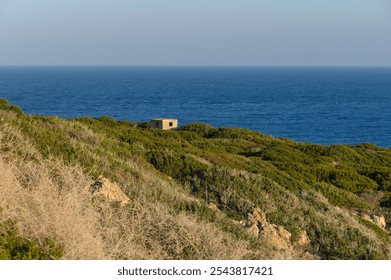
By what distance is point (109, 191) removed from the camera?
8.54m

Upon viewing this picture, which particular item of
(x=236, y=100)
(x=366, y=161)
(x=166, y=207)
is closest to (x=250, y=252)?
(x=166, y=207)

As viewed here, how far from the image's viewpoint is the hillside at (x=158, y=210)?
20.1ft

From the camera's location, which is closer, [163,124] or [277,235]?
[277,235]

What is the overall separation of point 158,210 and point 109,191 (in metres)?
1.18

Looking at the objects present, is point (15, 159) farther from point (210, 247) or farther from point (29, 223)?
point (210, 247)

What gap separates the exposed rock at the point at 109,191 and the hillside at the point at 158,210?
0.28ft

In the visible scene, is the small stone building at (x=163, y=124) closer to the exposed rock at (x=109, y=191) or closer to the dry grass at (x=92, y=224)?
the exposed rock at (x=109, y=191)

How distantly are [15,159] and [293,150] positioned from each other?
2124 cm

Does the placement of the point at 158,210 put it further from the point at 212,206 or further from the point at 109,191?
the point at 212,206

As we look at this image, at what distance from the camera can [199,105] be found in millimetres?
113875

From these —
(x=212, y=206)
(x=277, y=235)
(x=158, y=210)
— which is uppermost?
(x=158, y=210)

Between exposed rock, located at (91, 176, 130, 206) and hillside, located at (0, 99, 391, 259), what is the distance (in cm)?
9

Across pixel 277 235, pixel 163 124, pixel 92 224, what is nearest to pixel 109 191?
pixel 92 224

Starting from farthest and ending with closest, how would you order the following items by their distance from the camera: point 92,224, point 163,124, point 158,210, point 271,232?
point 163,124, point 271,232, point 158,210, point 92,224
